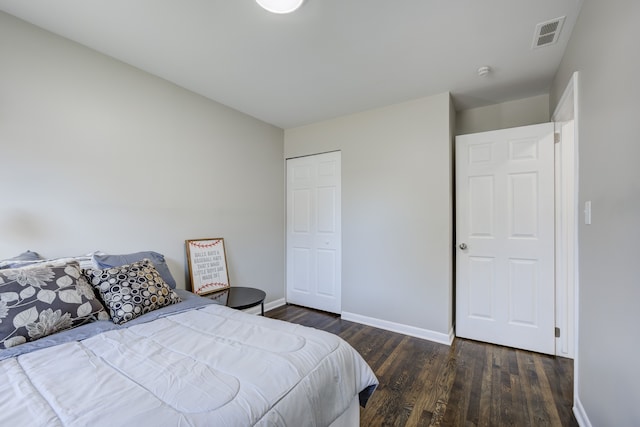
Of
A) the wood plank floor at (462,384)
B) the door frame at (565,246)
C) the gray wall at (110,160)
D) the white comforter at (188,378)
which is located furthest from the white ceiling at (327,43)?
the wood plank floor at (462,384)

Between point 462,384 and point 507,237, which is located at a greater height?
point 507,237

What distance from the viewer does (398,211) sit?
2.99 meters

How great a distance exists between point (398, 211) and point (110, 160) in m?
2.66

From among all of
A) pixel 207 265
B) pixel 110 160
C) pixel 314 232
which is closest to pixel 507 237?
pixel 314 232

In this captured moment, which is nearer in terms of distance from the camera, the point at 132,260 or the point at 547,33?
the point at 547,33

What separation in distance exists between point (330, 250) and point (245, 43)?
2.42 metres

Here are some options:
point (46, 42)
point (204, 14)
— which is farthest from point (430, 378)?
point (46, 42)

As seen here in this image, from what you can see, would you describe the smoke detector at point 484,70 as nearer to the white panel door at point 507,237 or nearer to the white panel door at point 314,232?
the white panel door at point 507,237

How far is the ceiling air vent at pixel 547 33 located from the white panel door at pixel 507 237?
31.2 inches

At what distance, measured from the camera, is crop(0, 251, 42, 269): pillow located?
5.00 ft

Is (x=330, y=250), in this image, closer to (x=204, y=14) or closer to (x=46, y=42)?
(x=204, y=14)

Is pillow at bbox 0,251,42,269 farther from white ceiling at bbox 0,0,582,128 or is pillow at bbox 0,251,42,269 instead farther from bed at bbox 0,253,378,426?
white ceiling at bbox 0,0,582,128

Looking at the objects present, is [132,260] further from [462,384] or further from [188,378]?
[462,384]

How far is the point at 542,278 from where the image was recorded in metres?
2.48
